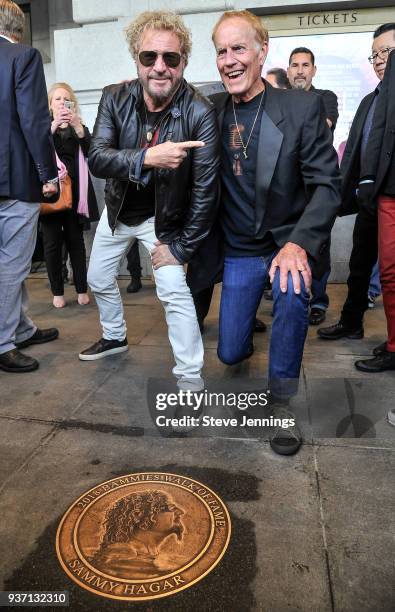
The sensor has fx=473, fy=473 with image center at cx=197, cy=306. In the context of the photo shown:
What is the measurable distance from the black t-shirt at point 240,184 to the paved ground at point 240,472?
0.93 m

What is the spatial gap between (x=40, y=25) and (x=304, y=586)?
26.4 ft

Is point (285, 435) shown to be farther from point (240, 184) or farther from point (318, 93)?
point (318, 93)

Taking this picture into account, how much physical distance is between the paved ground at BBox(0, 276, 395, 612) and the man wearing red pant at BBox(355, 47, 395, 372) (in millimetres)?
151

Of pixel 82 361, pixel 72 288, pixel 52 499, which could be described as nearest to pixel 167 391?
pixel 82 361

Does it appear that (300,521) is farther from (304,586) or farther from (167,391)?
(167,391)

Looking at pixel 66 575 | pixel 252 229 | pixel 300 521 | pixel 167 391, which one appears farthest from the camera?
pixel 167 391

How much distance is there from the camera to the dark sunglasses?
2.42m

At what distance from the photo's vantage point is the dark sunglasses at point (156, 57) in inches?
95.4

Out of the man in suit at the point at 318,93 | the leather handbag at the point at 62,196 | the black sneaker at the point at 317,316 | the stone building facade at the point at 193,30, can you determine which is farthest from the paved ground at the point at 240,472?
the stone building facade at the point at 193,30

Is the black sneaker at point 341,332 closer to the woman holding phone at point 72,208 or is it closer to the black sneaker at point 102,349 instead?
the black sneaker at point 102,349

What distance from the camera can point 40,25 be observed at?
7.11 meters

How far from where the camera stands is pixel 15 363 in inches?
132

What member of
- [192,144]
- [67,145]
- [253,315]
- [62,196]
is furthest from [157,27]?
[67,145]

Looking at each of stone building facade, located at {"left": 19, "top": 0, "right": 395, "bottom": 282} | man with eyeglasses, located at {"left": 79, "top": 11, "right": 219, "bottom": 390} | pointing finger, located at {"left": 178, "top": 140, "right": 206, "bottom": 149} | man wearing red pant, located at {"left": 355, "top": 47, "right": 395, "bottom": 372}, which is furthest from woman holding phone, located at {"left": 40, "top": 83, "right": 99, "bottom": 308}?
man wearing red pant, located at {"left": 355, "top": 47, "right": 395, "bottom": 372}
